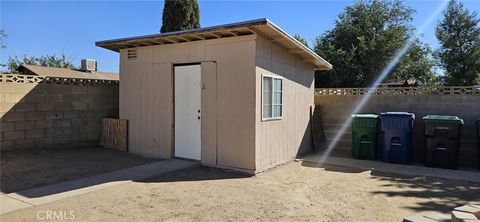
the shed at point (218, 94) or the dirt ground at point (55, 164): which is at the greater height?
the shed at point (218, 94)

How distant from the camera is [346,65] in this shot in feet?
63.2

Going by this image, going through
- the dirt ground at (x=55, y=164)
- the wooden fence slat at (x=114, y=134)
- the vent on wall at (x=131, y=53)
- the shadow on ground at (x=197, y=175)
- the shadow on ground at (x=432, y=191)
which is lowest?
the shadow on ground at (x=432, y=191)

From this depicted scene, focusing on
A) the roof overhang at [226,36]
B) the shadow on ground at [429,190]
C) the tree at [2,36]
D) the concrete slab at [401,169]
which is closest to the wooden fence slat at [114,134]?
the roof overhang at [226,36]

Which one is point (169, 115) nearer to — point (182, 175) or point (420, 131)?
point (182, 175)

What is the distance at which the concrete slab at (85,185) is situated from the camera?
14.9 feet

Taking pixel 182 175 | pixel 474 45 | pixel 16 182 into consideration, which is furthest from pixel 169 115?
pixel 474 45

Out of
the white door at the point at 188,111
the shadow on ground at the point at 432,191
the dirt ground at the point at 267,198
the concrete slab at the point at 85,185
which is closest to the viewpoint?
the dirt ground at the point at 267,198

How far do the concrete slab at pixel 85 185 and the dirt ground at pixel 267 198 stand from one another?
0.22m

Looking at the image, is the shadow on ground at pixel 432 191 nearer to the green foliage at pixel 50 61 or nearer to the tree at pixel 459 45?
the tree at pixel 459 45

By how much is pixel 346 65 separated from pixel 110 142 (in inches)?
574

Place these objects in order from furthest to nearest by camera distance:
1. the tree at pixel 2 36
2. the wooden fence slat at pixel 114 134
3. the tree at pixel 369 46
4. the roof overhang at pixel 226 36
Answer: the tree at pixel 369 46, the tree at pixel 2 36, the wooden fence slat at pixel 114 134, the roof overhang at pixel 226 36

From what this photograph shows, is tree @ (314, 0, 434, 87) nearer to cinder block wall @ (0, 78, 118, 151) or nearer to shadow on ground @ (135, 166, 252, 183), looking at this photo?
cinder block wall @ (0, 78, 118, 151)

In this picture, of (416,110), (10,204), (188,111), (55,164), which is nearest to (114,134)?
(55,164)

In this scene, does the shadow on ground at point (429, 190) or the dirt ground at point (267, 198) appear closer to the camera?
the dirt ground at point (267, 198)
